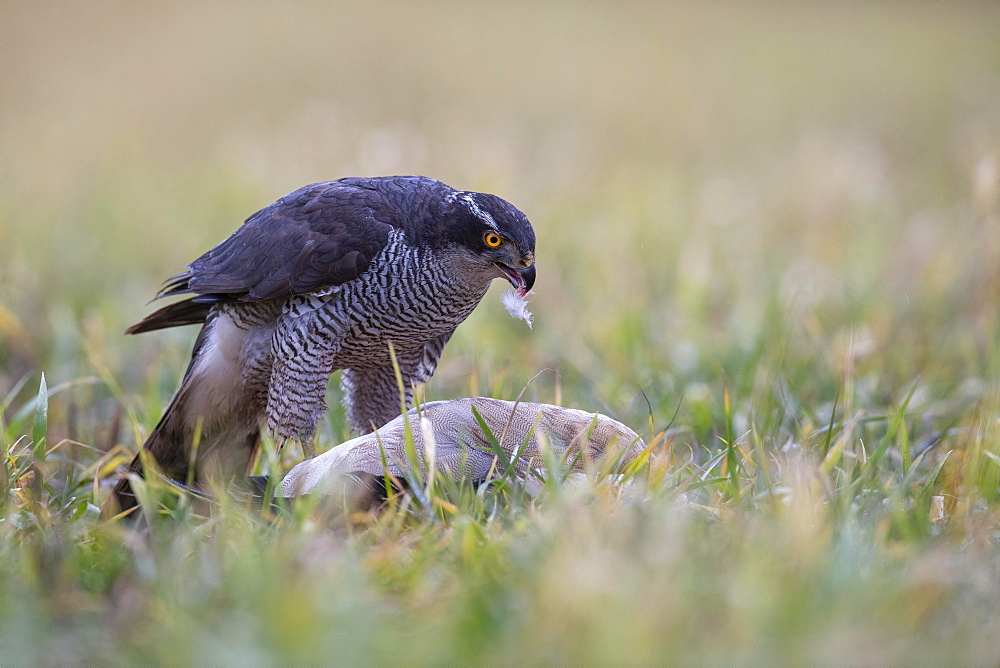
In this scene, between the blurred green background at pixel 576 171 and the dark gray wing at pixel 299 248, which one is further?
the blurred green background at pixel 576 171

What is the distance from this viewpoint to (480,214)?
3701 mm

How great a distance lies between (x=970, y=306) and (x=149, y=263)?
5509mm

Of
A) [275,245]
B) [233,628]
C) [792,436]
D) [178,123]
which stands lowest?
[792,436]

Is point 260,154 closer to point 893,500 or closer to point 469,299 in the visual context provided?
point 469,299

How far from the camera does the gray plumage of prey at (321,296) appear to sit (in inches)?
147

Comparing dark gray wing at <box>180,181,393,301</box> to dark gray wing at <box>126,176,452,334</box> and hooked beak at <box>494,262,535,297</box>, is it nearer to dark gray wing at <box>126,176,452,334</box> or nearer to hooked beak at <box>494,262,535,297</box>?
dark gray wing at <box>126,176,452,334</box>

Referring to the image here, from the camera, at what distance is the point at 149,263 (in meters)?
6.95

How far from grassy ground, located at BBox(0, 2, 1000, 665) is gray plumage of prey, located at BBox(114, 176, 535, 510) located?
1.16ft

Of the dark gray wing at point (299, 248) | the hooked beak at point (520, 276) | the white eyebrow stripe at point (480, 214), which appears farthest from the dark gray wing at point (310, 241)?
the hooked beak at point (520, 276)

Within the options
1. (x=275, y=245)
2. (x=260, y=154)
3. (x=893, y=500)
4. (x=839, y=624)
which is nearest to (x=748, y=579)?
(x=839, y=624)

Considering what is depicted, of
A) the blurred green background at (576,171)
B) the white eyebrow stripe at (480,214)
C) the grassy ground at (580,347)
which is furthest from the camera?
the blurred green background at (576,171)

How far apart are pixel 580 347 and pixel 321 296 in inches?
73.1

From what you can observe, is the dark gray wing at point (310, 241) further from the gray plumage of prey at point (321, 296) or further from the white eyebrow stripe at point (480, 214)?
the white eyebrow stripe at point (480, 214)

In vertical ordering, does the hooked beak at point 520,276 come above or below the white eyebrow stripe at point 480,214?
below
